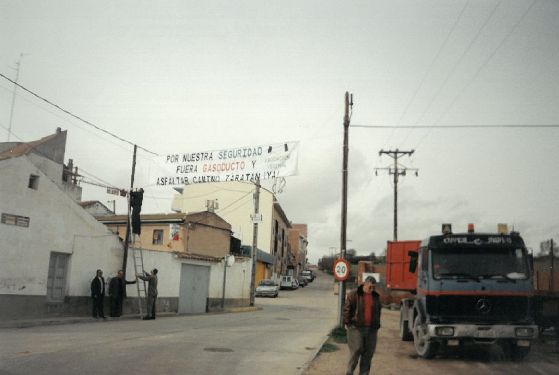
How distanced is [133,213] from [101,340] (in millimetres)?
9783

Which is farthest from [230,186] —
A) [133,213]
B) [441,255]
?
[441,255]

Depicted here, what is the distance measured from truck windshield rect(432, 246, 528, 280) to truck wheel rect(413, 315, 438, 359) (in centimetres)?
136

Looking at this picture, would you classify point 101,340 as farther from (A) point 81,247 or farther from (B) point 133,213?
(B) point 133,213

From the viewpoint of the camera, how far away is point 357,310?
8391 mm

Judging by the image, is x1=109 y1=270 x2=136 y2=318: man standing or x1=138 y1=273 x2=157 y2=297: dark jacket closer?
x1=109 y1=270 x2=136 y2=318: man standing

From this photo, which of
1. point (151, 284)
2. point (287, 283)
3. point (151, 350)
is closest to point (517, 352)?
point (151, 350)

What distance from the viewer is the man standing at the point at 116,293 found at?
19.7 meters

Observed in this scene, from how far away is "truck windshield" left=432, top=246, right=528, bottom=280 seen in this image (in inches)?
438

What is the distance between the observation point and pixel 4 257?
15500 millimetres

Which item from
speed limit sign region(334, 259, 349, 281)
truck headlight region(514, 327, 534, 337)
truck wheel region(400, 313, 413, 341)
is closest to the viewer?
truck headlight region(514, 327, 534, 337)

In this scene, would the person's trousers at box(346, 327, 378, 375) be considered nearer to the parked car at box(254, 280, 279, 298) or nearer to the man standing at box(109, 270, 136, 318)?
the man standing at box(109, 270, 136, 318)

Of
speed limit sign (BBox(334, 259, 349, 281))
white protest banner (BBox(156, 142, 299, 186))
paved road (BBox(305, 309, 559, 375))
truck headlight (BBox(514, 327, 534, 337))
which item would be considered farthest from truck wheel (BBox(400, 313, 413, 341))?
white protest banner (BBox(156, 142, 299, 186))

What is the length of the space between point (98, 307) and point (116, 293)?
103 centimetres

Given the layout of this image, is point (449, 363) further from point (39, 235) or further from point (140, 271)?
point (140, 271)
